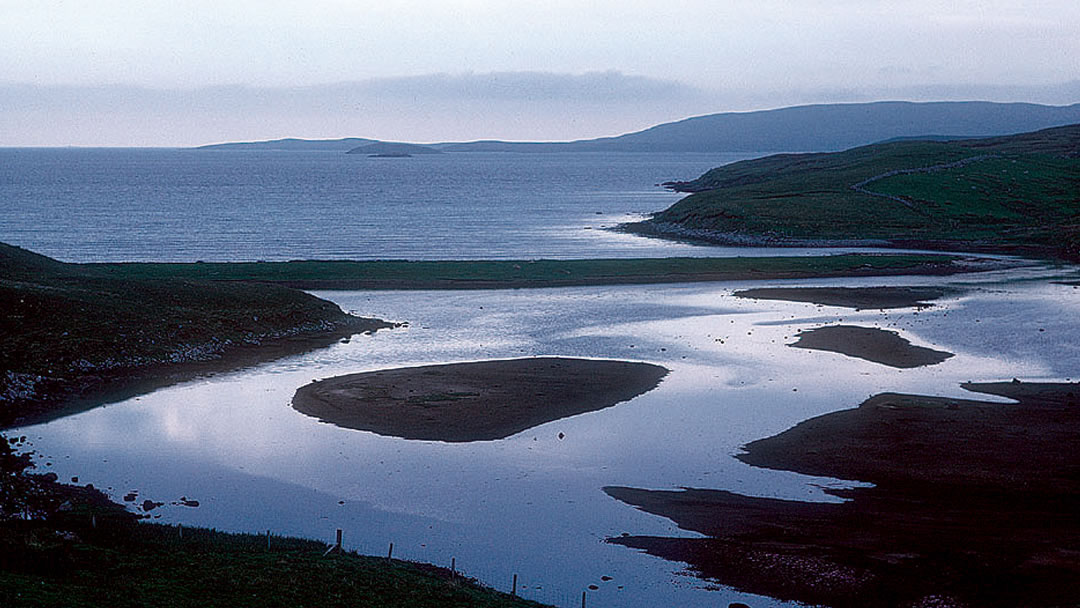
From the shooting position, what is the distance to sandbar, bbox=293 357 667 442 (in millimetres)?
41656

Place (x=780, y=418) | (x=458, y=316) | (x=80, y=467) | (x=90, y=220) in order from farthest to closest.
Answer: (x=90, y=220), (x=458, y=316), (x=780, y=418), (x=80, y=467)

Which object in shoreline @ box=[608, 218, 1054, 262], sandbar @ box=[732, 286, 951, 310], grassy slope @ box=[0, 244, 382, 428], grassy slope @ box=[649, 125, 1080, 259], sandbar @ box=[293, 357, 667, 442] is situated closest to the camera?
sandbar @ box=[293, 357, 667, 442]

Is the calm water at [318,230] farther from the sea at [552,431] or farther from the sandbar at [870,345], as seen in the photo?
the sandbar at [870,345]

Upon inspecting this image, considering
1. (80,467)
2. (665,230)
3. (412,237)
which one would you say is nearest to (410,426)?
(80,467)

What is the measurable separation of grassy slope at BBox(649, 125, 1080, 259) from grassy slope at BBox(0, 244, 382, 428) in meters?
73.9

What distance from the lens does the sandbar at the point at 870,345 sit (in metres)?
54.1

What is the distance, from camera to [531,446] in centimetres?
3903

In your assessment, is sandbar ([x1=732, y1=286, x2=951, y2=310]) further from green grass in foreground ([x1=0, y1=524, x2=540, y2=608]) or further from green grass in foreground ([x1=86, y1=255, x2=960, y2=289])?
green grass in foreground ([x1=0, y1=524, x2=540, y2=608])

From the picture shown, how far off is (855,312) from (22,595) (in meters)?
60.7

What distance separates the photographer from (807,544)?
94.0 ft

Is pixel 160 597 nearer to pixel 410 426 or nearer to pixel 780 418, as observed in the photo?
pixel 410 426

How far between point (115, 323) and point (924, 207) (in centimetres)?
11032

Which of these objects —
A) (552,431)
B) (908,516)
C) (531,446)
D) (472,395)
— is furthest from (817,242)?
(908,516)

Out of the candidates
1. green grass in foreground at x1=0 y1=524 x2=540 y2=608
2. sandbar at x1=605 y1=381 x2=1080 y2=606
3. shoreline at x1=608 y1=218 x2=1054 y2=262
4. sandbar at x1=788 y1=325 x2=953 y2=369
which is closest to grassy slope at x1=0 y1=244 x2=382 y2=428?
green grass in foreground at x1=0 y1=524 x2=540 y2=608
